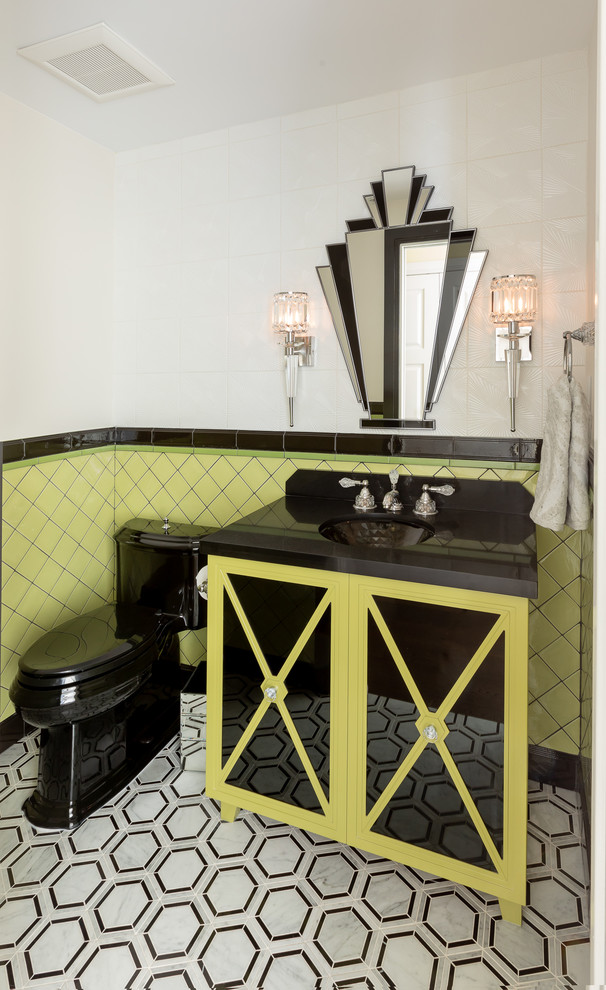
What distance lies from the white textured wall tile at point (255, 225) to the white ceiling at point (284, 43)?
1.02 ft

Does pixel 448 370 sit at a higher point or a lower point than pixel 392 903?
higher

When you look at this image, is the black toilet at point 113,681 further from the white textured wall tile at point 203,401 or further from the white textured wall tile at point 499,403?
the white textured wall tile at point 499,403

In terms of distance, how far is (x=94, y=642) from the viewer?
1934mm

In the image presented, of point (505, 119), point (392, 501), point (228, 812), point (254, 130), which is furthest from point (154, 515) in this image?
point (505, 119)

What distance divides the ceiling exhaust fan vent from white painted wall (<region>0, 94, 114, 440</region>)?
10.8 inches

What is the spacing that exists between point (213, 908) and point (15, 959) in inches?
18.2

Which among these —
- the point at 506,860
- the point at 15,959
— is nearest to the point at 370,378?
the point at 506,860

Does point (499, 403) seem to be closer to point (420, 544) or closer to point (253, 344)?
point (420, 544)

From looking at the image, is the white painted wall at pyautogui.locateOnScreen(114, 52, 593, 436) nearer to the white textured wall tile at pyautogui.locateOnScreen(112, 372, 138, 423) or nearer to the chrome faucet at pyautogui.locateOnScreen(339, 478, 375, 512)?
the white textured wall tile at pyautogui.locateOnScreen(112, 372, 138, 423)

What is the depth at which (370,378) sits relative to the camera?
83.9 inches

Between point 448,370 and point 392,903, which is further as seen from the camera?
point 448,370

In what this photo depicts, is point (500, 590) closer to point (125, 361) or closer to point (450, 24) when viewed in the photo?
point (450, 24)

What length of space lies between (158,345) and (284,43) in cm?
121

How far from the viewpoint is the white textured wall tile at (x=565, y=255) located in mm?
1824
